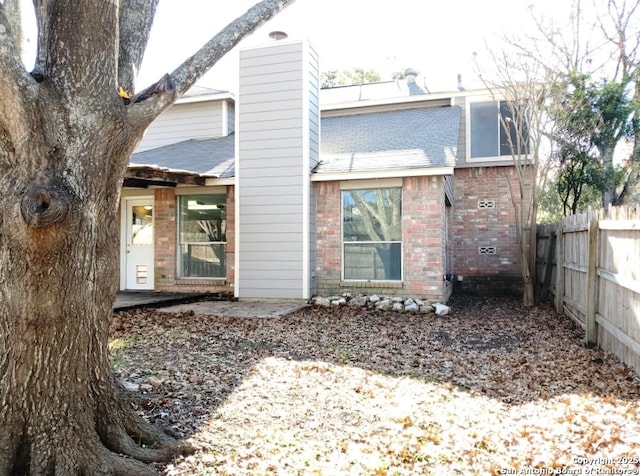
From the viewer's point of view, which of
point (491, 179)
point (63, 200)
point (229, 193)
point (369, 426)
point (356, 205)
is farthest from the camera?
point (491, 179)

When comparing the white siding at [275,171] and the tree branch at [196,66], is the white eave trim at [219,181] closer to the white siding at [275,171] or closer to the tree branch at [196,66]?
the white siding at [275,171]

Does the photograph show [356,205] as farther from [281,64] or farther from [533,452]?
[533,452]

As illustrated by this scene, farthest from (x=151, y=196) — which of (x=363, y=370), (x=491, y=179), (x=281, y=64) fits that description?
(x=491, y=179)

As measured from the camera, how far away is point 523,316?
28.0ft

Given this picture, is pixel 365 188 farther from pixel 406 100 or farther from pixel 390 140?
pixel 406 100

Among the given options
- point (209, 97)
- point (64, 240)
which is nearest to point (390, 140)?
point (209, 97)

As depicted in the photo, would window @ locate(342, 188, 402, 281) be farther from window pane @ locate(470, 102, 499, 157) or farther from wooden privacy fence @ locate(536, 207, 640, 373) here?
window pane @ locate(470, 102, 499, 157)

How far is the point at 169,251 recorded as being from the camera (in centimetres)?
1041

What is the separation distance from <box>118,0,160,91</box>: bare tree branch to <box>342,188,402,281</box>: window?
630 centimetres

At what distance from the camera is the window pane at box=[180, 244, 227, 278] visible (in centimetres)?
1030

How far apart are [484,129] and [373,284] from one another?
603 centimetres

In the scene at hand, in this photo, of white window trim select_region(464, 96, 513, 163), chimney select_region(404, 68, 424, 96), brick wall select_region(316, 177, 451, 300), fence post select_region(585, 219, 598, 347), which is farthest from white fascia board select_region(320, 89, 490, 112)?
fence post select_region(585, 219, 598, 347)

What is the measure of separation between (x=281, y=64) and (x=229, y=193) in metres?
2.81

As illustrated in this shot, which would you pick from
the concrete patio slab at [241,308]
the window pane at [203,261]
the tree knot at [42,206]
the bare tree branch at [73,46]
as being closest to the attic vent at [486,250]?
the concrete patio slab at [241,308]
